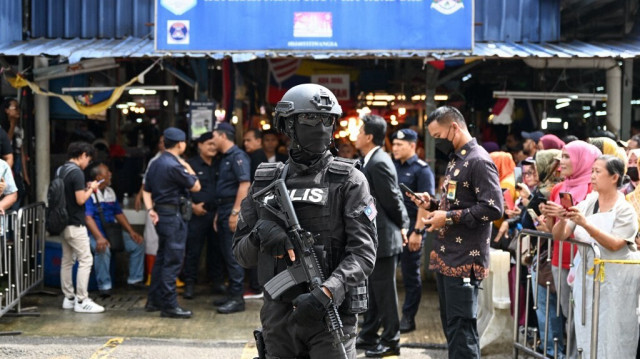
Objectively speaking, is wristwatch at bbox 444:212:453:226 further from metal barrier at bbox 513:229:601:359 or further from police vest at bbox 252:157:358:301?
police vest at bbox 252:157:358:301

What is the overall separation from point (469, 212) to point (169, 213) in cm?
384

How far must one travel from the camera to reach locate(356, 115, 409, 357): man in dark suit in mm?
6828

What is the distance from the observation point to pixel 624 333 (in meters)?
5.42

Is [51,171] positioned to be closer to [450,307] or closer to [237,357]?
[237,357]

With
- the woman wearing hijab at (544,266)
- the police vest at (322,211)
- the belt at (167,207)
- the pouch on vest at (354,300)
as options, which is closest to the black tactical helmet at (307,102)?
the police vest at (322,211)

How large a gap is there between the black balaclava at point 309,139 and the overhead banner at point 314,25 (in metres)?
4.71

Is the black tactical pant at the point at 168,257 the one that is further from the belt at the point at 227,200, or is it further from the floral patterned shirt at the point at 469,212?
the floral patterned shirt at the point at 469,212

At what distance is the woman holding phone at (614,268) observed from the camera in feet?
17.6

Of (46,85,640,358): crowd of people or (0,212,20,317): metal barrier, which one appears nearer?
(46,85,640,358): crowd of people

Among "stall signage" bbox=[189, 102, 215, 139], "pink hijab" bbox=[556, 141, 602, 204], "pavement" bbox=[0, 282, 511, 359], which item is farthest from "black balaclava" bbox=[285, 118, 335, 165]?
"stall signage" bbox=[189, 102, 215, 139]

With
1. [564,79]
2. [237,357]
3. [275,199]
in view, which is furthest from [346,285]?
[564,79]

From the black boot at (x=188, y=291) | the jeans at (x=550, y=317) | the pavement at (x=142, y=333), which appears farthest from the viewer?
the black boot at (x=188, y=291)

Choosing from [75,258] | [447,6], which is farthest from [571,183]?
[75,258]

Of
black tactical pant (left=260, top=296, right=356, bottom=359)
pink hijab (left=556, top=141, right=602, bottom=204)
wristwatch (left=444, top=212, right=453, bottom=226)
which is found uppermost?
pink hijab (left=556, top=141, right=602, bottom=204)
